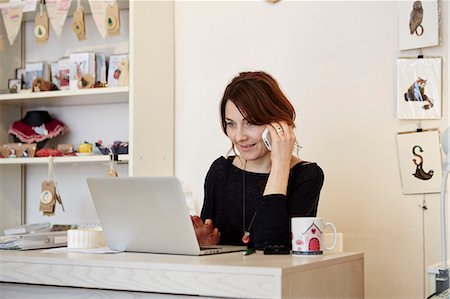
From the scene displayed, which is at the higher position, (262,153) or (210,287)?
(262,153)

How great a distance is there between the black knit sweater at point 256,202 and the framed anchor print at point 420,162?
2.01 ft

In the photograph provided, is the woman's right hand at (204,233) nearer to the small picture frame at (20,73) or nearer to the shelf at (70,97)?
the shelf at (70,97)

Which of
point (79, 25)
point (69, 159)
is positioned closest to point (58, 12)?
point (79, 25)

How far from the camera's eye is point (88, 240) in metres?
1.77

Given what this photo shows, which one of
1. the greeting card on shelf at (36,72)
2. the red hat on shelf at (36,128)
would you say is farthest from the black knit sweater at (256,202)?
the greeting card on shelf at (36,72)

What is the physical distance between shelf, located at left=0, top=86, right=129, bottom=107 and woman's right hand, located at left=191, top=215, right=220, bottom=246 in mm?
1032

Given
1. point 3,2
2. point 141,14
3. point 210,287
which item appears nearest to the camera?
point 210,287

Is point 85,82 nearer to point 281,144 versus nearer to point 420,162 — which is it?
point 281,144

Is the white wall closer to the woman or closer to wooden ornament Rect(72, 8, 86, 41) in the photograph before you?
wooden ornament Rect(72, 8, 86, 41)

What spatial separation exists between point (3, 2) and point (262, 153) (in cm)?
169

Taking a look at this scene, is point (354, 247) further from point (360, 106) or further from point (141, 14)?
point (141, 14)

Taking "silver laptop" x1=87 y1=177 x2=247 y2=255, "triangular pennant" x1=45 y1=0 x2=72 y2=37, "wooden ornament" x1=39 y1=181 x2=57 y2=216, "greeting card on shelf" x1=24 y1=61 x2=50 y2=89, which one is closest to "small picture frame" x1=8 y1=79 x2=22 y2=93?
"greeting card on shelf" x1=24 y1=61 x2=50 y2=89

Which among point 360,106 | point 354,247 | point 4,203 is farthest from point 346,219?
point 4,203

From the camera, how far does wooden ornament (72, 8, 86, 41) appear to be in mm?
3014
